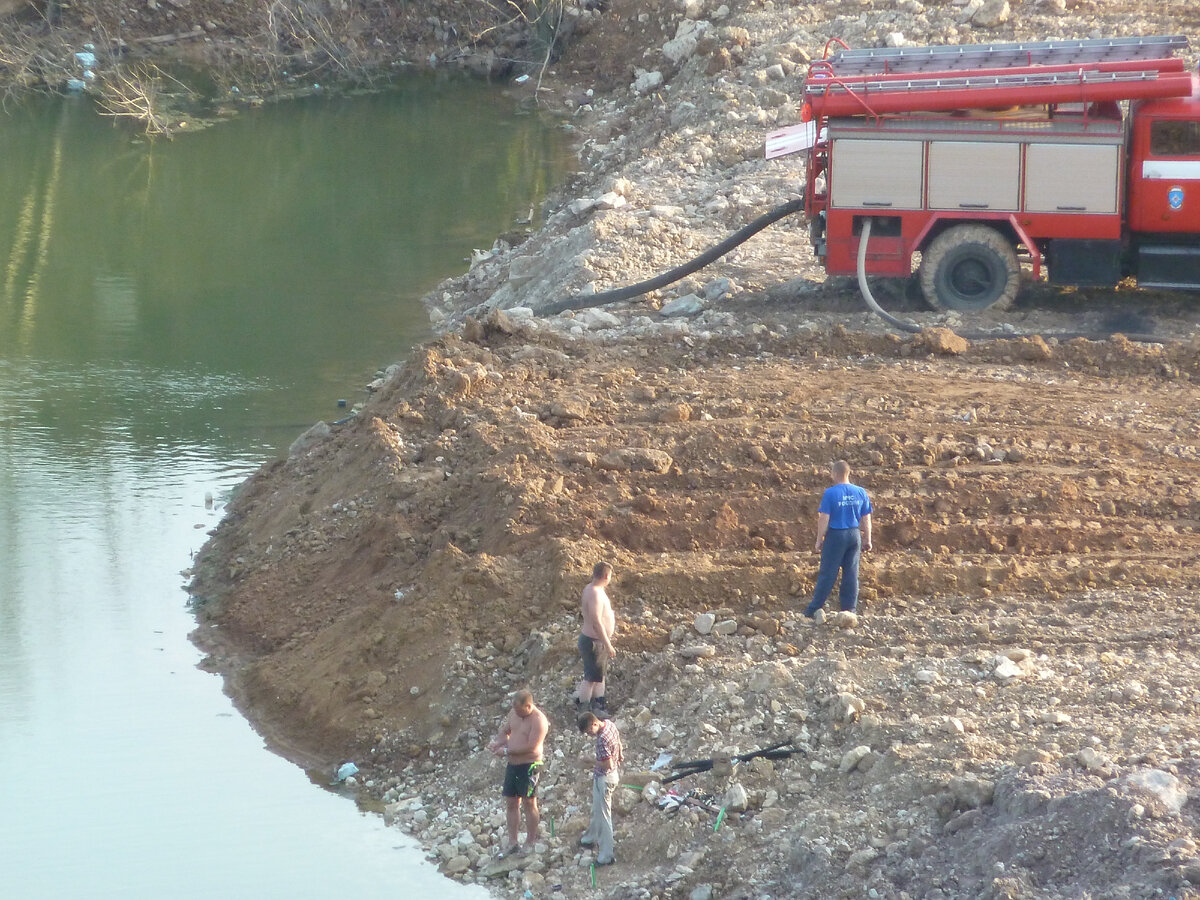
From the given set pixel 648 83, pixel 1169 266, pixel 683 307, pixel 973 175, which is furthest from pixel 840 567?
pixel 648 83

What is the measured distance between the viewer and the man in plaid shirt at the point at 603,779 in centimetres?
867

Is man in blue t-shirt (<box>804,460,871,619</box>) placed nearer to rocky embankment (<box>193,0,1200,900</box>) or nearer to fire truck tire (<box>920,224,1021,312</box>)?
rocky embankment (<box>193,0,1200,900</box>)

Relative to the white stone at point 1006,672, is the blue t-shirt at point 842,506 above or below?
above

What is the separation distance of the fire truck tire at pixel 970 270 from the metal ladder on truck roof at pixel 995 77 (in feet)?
4.84

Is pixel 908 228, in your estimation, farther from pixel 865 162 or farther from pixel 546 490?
pixel 546 490

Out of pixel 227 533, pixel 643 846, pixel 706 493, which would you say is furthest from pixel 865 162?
pixel 643 846

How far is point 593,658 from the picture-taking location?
1015 cm

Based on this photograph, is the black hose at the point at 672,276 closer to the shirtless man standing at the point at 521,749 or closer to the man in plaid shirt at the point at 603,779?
the shirtless man standing at the point at 521,749

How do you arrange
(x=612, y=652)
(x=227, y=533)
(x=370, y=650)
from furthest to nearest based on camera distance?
(x=227, y=533)
(x=370, y=650)
(x=612, y=652)

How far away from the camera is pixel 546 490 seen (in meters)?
12.5

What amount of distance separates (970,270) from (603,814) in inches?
376

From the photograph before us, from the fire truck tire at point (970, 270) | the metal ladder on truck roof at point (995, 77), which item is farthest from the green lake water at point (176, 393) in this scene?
the fire truck tire at point (970, 270)

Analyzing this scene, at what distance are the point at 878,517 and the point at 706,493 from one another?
4.91 feet

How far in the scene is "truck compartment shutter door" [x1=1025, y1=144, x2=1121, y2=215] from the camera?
50.5 ft
